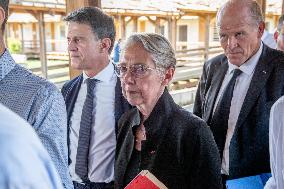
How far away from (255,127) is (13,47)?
1874 centimetres

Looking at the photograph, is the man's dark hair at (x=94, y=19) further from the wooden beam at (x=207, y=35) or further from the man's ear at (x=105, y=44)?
the wooden beam at (x=207, y=35)

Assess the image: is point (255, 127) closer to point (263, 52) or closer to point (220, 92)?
point (220, 92)

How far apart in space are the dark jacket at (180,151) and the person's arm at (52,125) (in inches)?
16.0

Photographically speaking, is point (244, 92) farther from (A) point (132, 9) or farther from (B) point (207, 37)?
(B) point (207, 37)

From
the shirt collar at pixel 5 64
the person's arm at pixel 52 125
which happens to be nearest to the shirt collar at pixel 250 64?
the person's arm at pixel 52 125

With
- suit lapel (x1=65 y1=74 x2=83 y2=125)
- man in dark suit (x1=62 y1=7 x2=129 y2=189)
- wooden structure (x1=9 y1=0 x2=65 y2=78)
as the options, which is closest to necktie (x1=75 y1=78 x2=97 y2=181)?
man in dark suit (x1=62 y1=7 x2=129 y2=189)

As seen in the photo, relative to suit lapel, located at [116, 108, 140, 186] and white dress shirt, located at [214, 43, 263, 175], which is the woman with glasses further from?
white dress shirt, located at [214, 43, 263, 175]

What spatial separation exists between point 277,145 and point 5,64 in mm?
1014

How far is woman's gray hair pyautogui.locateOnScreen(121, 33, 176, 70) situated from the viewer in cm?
152

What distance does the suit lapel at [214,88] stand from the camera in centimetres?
200

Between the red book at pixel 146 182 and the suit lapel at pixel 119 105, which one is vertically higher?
the suit lapel at pixel 119 105

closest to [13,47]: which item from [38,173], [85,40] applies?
[85,40]

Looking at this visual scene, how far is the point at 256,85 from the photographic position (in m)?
1.82

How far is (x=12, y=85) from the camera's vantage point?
1.18 meters
